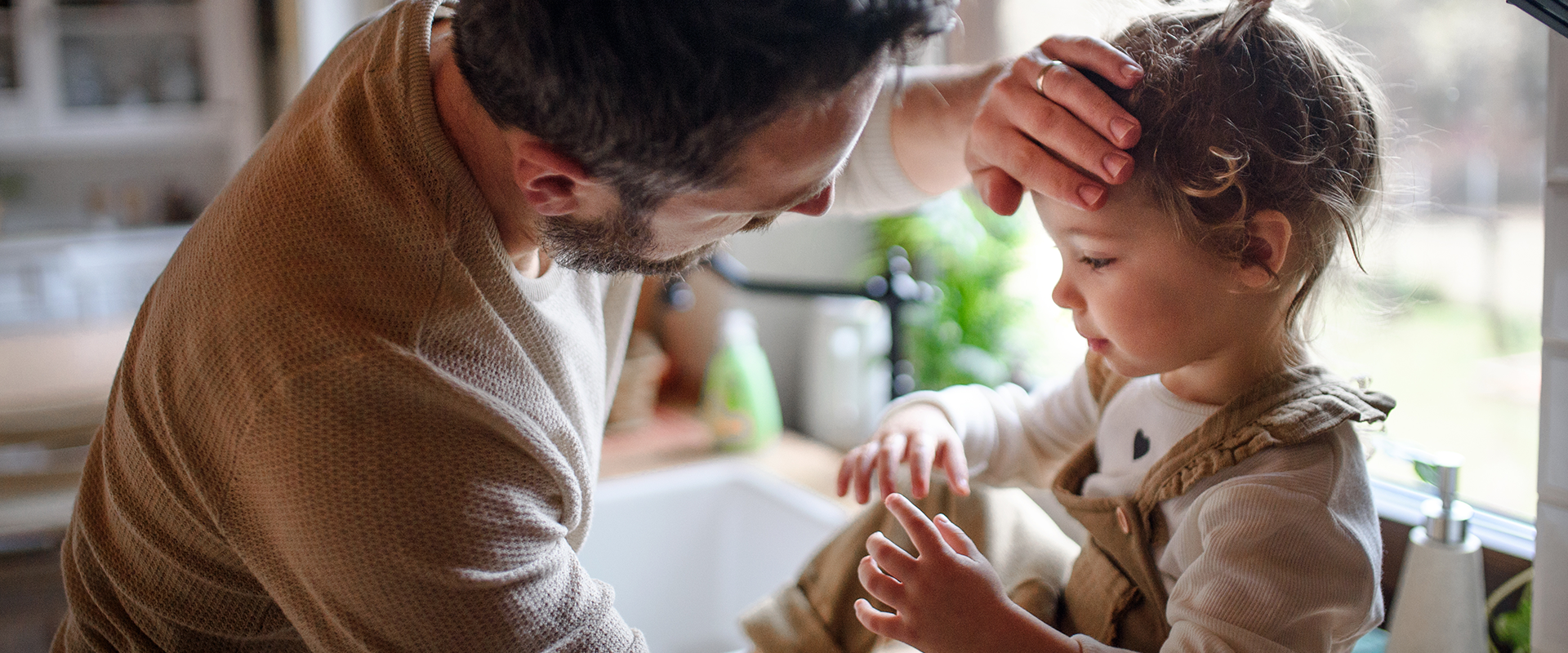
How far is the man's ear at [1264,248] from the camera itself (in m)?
0.78

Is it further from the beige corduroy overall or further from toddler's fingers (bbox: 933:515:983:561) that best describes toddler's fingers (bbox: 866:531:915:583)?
the beige corduroy overall

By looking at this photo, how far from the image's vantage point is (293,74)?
286 centimetres

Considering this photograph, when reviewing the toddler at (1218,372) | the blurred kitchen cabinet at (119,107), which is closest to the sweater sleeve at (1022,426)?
the toddler at (1218,372)

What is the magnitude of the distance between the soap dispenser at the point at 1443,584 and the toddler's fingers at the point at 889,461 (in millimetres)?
433

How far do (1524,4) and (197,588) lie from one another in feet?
3.25

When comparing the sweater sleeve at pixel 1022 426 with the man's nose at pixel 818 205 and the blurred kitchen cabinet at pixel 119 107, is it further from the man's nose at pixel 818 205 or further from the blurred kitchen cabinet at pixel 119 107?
the blurred kitchen cabinet at pixel 119 107

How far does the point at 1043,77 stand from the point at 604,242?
1.20 feet

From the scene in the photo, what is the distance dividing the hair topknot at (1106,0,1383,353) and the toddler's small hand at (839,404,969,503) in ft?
0.96

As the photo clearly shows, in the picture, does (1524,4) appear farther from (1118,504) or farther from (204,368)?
(204,368)

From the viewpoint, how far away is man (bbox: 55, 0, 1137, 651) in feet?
2.33

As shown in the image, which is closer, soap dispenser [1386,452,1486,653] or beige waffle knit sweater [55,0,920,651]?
beige waffle knit sweater [55,0,920,651]

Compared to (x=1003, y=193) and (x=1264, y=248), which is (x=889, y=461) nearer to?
(x=1003, y=193)

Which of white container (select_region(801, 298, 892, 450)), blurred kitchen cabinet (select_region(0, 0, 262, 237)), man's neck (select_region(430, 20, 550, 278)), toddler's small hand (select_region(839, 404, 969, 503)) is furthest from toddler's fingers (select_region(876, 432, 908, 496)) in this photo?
blurred kitchen cabinet (select_region(0, 0, 262, 237))

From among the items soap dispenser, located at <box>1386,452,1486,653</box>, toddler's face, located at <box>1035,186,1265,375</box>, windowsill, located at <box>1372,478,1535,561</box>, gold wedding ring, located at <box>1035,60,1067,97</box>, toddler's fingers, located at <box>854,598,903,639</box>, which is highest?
gold wedding ring, located at <box>1035,60,1067,97</box>
